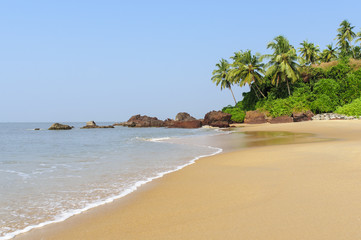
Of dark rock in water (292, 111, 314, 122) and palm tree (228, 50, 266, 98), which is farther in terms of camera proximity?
palm tree (228, 50, 266, 98)

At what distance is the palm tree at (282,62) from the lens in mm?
35456

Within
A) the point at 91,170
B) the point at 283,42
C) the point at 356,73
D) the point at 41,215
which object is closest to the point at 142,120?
the point at 283,42

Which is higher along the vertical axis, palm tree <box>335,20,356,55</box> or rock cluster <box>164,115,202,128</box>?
palm tree <box>335,20,356,55</box>

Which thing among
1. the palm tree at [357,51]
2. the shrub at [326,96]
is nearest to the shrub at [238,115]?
the shrub at [326,96]

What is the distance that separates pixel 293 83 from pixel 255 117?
24.2 ft

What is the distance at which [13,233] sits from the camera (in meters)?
3.17

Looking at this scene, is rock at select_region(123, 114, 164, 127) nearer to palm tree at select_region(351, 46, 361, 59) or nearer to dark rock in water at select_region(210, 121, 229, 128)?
dark rock in water at select_region(210, 121, 229, 128)

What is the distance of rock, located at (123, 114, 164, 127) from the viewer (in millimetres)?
56969

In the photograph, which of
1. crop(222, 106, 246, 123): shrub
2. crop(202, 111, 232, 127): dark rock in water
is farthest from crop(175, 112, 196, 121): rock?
crop(222, 106, 246, 123): shrub

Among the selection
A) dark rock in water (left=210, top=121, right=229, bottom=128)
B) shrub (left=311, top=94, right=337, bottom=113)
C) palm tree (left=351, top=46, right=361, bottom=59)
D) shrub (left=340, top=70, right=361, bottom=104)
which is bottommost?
dark rock in water (left=210, top=121, right=229, bottom=128)

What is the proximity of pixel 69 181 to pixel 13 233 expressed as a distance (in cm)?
303

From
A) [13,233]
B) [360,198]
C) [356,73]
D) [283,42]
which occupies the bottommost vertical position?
[13,233]

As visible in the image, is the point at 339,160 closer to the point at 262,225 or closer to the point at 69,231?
the point at 262,225

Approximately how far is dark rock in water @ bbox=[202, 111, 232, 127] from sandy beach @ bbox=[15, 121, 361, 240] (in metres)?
34.3
